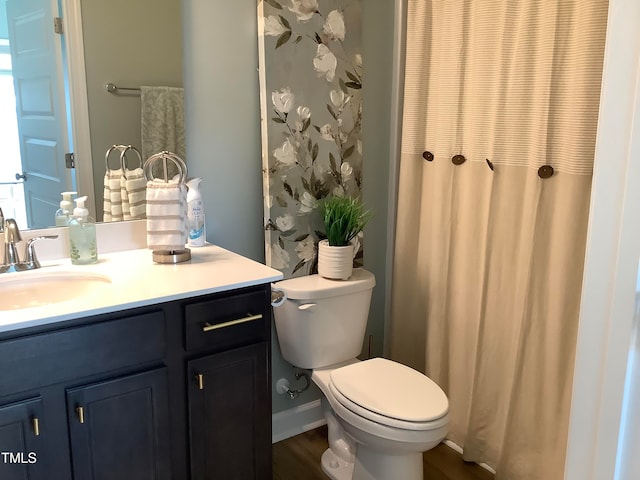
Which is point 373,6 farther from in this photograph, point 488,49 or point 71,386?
point 71,386

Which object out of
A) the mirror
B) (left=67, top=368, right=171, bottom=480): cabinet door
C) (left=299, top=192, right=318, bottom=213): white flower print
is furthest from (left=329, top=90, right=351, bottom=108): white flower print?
(left=67, top=368, right=171, bottom=480): cabinet door

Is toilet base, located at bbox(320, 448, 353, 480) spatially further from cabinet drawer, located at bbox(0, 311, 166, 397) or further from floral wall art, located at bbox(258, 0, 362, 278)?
cabinet drawer, located at bbox(0, 311, 166, 397)

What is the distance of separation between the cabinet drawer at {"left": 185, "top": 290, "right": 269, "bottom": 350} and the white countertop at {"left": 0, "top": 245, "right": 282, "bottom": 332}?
0.04 meters

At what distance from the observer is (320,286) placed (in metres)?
2.12

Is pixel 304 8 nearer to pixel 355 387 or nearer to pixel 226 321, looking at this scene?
pixel 226 321

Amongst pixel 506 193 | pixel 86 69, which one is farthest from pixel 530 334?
pixel 86 69

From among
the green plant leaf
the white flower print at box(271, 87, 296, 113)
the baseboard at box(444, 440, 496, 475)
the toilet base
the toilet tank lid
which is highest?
the green plant leaf

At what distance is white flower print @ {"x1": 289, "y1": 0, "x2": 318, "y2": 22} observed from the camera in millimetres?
2085

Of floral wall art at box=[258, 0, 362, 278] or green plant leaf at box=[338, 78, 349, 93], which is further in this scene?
green plant leaf at box=[338, 78, 349, 93]

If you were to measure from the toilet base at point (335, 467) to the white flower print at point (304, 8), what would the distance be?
1.67 metres

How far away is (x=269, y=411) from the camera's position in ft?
5.69

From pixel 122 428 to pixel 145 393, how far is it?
0.10 meters

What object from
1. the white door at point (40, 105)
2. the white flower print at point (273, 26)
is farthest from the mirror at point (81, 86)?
the white flower print at point (273, 26)

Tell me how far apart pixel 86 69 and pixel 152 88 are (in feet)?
0.68
